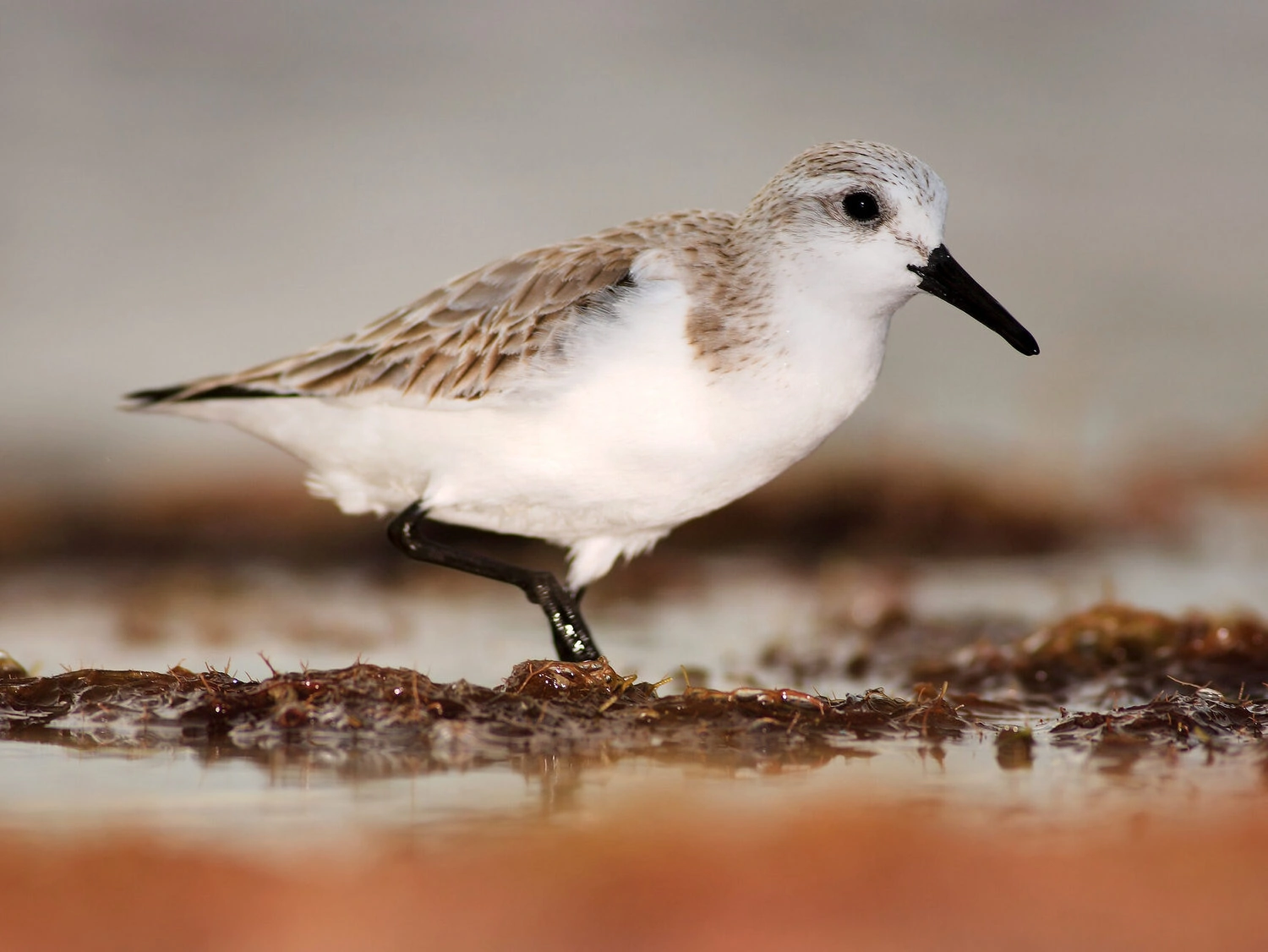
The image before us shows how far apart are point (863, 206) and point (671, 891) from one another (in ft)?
7.77

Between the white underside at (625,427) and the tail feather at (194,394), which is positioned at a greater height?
the tail feather at (194,394)

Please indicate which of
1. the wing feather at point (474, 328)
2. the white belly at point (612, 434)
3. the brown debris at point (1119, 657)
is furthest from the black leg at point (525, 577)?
the brown debris at point (1119, 657)

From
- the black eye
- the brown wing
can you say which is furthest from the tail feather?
the black eye

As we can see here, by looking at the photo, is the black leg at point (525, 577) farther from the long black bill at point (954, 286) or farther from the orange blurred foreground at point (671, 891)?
the orange blurred foreground at point (671, 891)

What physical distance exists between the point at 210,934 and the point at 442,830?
57 centimetres

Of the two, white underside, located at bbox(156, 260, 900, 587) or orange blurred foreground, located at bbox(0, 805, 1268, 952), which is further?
white underside, located at bbox(156, 260, 900, 587)

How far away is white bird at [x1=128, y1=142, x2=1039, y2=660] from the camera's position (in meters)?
4.15

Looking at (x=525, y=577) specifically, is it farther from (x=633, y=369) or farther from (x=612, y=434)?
(x=633, y=369)

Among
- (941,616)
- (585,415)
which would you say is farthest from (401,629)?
(941,616)

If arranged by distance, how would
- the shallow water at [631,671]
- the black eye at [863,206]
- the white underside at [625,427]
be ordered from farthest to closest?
1. the black eye at [863,206]
2. the white underside at [625,427]
3. the shallow water at [631,671]

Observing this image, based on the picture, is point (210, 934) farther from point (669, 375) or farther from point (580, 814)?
point (669, 375)

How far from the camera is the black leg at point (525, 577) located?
4.69m

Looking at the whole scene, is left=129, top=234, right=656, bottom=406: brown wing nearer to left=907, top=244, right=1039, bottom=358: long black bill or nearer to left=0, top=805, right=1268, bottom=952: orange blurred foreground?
left=907, top=244, right=1039, bottom=358: long black bill

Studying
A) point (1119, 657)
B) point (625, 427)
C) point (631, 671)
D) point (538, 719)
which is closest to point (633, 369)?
point (625, 427)
